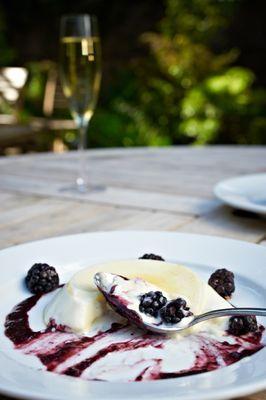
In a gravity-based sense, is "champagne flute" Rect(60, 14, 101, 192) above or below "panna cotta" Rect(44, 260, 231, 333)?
above

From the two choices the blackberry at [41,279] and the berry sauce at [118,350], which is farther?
the blackberry at [41,279]

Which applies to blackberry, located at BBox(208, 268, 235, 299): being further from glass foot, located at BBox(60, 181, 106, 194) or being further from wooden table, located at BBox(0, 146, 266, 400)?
glass foot, located at BBox(60, 181, 106, 194)

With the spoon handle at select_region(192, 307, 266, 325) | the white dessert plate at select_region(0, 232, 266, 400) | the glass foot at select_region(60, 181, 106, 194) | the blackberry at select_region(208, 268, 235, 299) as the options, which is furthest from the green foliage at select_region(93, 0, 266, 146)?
the spoon handle at select_region(192, 307, 266, 325)

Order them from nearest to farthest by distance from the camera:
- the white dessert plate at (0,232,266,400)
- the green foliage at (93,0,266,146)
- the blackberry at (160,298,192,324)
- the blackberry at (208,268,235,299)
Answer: the white dessert plate at (0,232,266,400) < the blackberry at (160,298,192,324) < the blackberry at (208,268,235,299) < the green foliage at (93,0,266,146)

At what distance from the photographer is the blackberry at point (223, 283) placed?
642 millimetres

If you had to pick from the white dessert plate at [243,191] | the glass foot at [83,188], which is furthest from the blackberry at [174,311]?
the glass foot at [83,188]

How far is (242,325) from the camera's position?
1.81 ft

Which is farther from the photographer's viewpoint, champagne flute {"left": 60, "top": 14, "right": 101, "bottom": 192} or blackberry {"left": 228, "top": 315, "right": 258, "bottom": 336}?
champagne flute {"left": 60, "top": 14, "right": 101, "bottom": 192}

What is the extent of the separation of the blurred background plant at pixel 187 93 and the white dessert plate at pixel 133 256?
460 centimetres

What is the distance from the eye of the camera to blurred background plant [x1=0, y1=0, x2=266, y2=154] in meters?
5.48

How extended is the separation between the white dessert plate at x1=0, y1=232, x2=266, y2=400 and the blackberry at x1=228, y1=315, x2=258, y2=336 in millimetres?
44

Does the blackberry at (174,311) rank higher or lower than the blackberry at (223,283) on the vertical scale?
higher

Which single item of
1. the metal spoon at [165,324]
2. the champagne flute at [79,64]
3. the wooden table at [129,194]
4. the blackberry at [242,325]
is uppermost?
the champagne flute at [79,64]

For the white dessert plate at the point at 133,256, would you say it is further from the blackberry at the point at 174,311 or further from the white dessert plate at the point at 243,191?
the white dessert plate at the point at 243,191
